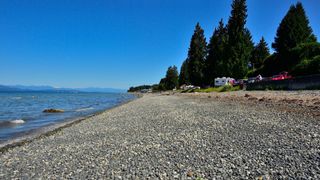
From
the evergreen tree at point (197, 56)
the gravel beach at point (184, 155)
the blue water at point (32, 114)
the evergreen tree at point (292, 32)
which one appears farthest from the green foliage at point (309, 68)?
the evergreen tree at point (197, 56)

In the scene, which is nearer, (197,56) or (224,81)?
(224,81)

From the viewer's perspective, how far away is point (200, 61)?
64.9m

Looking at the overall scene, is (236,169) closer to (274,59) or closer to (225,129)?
(225,129)

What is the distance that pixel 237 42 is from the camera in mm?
49844

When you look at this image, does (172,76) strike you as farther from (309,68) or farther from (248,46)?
(309,68)

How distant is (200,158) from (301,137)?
3.40 m

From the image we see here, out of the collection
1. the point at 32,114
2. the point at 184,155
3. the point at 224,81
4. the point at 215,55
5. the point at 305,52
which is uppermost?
the point at 215,55

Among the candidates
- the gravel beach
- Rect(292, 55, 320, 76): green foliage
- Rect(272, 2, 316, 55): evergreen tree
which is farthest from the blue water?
Rect(272, 2, 316, 55): evergreen tree

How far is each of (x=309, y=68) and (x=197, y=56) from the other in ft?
112

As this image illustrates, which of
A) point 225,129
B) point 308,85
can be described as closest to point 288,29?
point 308,85

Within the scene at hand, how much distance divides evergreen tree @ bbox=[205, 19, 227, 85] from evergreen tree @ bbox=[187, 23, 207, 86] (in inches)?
76.4

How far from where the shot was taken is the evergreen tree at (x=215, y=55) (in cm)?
5496

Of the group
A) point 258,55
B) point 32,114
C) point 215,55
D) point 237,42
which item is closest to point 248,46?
point 237,42

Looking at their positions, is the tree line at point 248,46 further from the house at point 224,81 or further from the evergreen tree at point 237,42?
the house at point 224,81
